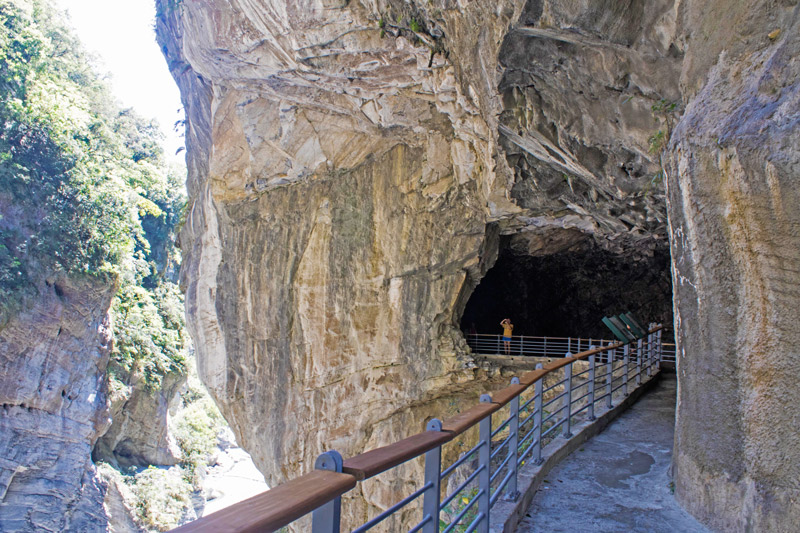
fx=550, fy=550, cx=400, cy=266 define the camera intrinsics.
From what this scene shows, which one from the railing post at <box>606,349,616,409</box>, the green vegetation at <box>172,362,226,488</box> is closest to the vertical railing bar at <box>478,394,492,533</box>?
the railing post at <box>606,349,616,409</box>

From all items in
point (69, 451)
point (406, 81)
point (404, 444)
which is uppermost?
point (406, 81)

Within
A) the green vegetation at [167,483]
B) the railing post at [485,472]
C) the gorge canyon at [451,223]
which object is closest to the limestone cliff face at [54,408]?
the gorge canyon at [451,223]

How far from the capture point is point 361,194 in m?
12.0

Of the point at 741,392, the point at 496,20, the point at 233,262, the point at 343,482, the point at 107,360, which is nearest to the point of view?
the point at 343,482

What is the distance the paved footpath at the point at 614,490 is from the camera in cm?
331

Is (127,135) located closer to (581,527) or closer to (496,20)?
(496,20)

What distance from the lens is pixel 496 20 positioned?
20.2 feet

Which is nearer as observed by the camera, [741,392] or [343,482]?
[343,482]

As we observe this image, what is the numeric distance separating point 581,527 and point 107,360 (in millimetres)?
19220

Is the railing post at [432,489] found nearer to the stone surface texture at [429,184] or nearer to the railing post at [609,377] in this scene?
the stone surface texture at [429,184]

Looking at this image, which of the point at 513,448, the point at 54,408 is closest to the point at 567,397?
the point at 513,448

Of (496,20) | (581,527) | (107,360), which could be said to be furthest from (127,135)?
(581,527)

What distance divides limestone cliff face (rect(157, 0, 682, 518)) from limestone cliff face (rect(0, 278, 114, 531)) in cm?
563

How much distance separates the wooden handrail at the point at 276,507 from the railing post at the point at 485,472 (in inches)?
57.2
